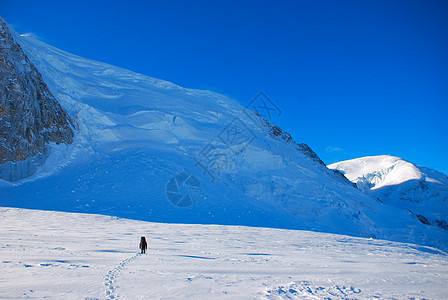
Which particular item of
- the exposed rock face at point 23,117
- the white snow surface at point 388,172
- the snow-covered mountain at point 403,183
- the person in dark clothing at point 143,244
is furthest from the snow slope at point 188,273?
the white snow surface at point 388,172

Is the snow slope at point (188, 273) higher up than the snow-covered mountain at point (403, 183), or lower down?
lower down

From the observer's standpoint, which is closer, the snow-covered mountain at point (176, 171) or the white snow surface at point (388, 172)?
the snow-covered mountain at point (176, 171)

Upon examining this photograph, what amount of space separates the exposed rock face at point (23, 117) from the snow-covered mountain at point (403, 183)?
95.1 metres

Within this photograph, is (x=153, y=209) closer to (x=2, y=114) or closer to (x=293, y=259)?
(x=293, y=259)

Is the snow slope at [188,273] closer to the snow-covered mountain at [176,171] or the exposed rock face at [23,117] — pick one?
the snow-covered mountain at [176,171]

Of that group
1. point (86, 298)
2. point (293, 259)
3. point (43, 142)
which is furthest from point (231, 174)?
point (86, 298)

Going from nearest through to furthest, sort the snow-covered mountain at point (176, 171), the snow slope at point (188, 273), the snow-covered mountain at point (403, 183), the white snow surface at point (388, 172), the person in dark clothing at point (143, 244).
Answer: the snow slope at point (188, 273)
the person in dark clothing at point (143, 244)
the snow-covered mountain at point (176, 171)
the snow-covered mountain at point (403, 183)
the white snow surface at point (388, 172)

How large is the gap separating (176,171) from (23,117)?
13.4 m

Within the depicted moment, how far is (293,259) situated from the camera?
8.48 meters

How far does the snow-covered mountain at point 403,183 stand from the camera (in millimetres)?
101375

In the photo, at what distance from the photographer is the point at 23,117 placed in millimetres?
22859

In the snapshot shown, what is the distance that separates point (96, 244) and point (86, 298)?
4.94 meters

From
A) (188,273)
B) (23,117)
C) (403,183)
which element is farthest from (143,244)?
(403,183)

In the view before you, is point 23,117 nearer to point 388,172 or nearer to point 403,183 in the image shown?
point 403,183
